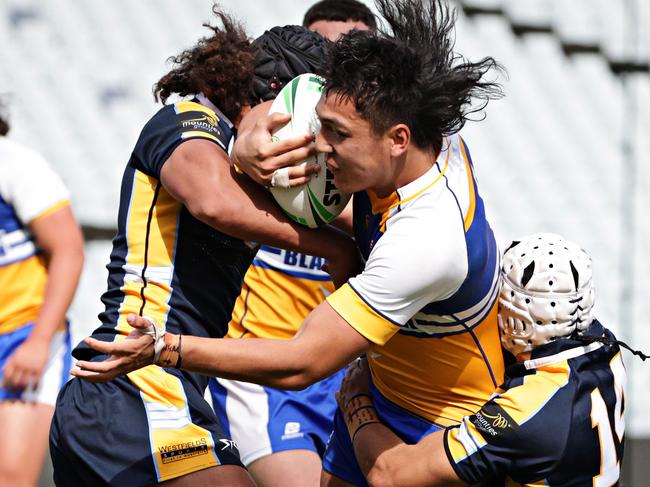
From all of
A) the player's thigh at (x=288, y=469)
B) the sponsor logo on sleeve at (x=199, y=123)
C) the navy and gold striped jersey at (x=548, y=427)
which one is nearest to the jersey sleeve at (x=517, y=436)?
the navy and gold striped jersey at (x=548, y=427)

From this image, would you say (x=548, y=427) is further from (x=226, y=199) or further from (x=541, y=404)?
(x=226, y=199)

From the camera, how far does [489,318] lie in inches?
109

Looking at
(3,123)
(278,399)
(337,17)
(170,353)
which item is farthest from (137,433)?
(337,17)

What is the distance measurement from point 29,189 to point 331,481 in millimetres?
1714

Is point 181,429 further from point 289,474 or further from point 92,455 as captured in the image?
point 289,474

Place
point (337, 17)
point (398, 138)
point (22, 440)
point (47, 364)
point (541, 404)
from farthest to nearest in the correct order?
point (337, 17) < point (47, 364) < point (22, 440) < point (541, 404) < point (398, 138)

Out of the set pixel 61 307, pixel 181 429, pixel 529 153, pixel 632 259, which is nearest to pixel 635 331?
pixel 632 259

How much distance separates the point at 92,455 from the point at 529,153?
4.10 m

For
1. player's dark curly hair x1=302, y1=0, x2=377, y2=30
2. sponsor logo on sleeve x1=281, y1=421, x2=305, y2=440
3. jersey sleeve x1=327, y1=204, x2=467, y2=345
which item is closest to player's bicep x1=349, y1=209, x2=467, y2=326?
jersey sleeve x1=327, y1=204, x2=467, y2=345

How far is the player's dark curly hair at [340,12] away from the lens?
178 inches

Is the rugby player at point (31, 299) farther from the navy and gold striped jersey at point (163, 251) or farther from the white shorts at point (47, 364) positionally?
the navy and gold striped jersey at point (163, 251)

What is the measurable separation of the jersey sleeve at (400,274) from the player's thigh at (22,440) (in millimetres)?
1973

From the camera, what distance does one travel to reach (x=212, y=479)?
8.82 ft

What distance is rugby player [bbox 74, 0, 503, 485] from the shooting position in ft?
8.09
